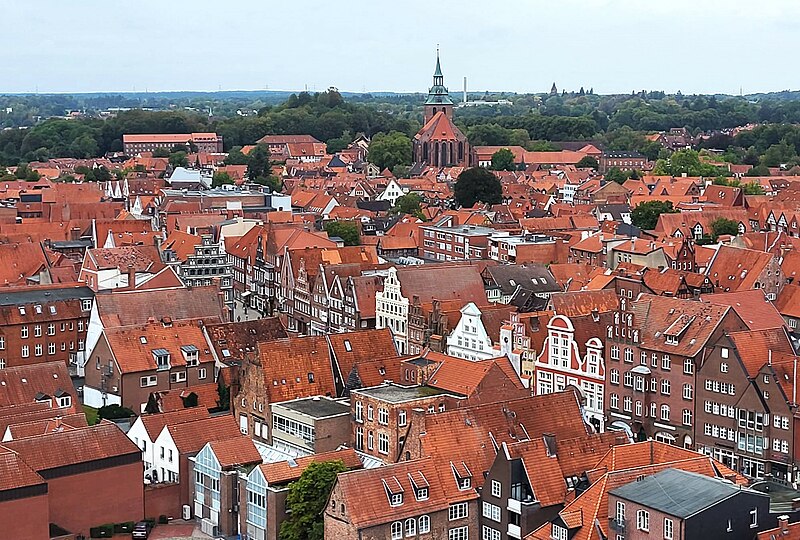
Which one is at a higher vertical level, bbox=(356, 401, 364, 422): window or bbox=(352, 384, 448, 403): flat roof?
bbox=(352, 384, 448, 403): flat roof

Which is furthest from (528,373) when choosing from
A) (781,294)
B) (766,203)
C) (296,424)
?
(766,203)

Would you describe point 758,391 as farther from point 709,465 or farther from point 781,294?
point 781,294

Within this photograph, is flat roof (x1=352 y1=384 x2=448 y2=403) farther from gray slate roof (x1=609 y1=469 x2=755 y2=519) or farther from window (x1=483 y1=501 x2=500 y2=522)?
gray slate roof (x1=609 y1=469 x2=755 y2=519)

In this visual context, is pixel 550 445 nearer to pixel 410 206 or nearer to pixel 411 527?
pixel 411 527

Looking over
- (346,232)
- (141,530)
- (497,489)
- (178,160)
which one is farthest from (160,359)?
(178,160)

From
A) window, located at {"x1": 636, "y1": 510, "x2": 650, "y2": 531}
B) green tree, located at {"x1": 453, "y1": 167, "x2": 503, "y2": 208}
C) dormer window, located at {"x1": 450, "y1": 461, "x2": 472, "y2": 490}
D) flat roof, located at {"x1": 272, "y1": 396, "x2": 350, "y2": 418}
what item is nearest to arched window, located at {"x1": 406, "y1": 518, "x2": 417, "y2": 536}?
dormer window, located at {"x1": 450, "y1": 461, "x2": 472, "y2": 490}

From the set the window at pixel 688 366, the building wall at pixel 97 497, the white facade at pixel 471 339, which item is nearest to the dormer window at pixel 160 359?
the white facade at pixel 471 339

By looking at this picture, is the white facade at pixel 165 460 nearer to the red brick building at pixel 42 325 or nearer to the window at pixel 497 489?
the window at pixel 497 489
